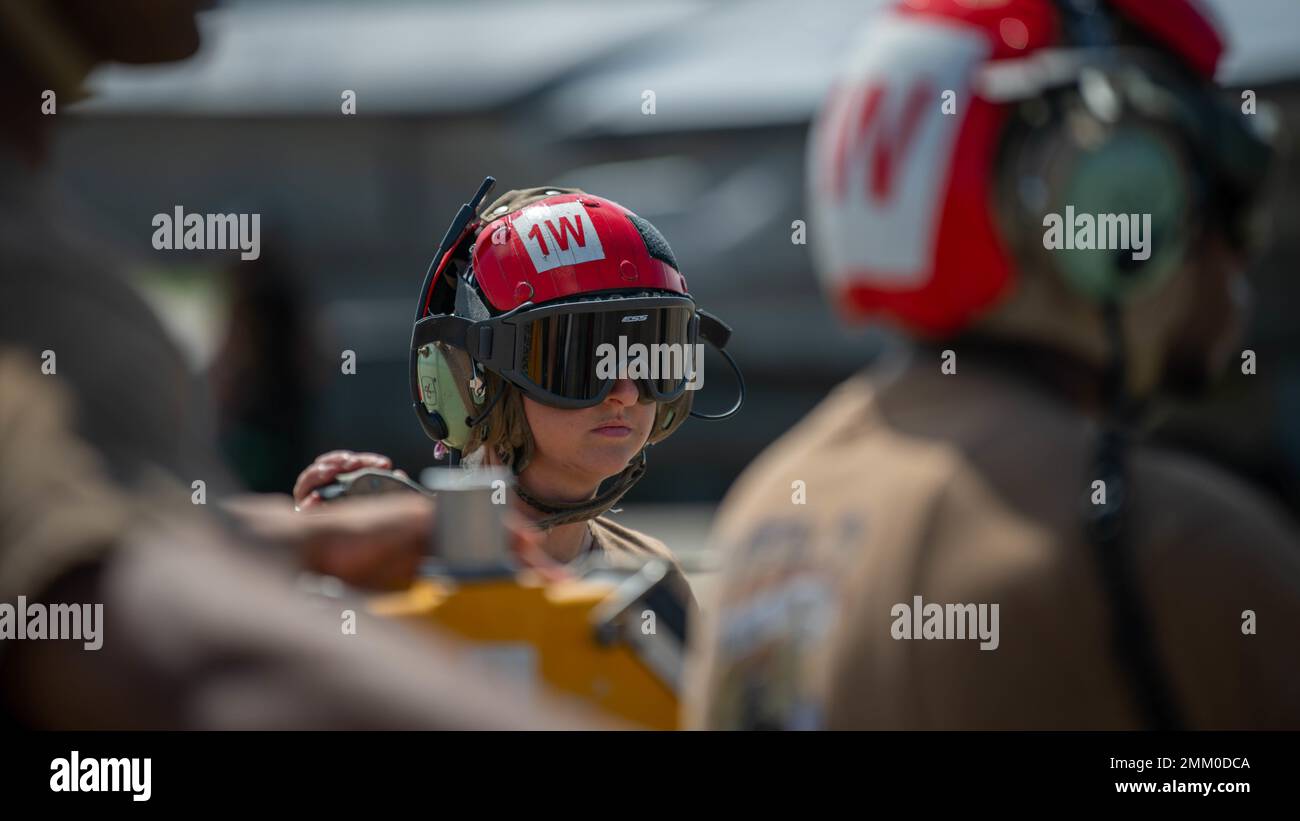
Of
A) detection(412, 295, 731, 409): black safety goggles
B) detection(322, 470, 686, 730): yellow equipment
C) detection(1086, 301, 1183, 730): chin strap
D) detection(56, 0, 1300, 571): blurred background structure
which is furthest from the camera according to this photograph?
detection(56, 0, 1300, 571): blurred background structure

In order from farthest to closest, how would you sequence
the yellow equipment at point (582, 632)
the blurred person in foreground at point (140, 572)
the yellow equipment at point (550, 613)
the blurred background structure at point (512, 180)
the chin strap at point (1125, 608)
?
the blurred background structure at point (512, 180), the yellow equipment at point (582, 632), the yellow equipment at point (550, 613), the chin strap at point (1125, 608), the blurred person in foreground at point (140, 572)

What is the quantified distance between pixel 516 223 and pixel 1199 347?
34.4 inches

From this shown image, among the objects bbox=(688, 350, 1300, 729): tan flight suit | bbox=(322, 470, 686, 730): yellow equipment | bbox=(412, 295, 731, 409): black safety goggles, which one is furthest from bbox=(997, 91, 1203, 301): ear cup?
bbox=(322, 470, 686, 730): yellow equipment

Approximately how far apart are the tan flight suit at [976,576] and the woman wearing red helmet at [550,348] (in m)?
0.34

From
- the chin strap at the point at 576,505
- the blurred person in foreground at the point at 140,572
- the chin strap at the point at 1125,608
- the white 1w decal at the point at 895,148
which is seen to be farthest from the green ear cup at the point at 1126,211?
the blurred person in foreground at the point at 140,572

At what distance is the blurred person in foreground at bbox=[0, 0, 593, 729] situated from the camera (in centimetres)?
61

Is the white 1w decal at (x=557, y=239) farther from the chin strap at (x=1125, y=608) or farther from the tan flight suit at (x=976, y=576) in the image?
the chin strap at (x=1125, y=608)

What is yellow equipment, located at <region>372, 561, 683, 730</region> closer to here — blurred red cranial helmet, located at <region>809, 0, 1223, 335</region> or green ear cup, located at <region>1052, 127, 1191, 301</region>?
blurred red cranial helmet, located at <region>809, 0, 1223, 335</region>

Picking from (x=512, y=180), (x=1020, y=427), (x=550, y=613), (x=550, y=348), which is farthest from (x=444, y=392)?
(x=512, y=180)

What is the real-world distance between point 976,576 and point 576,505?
0.72 meters

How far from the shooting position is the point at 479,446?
1.96 metres

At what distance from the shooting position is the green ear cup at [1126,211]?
160 cm
